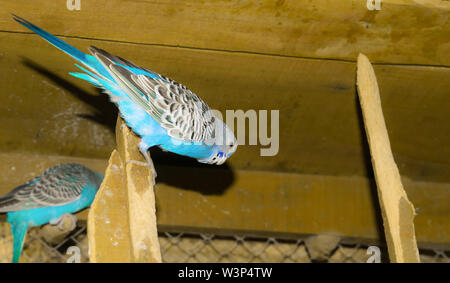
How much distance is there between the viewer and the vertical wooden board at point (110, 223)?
6.38ft

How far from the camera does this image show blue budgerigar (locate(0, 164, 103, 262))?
10.3 ft

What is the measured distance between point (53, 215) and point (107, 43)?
134 cm

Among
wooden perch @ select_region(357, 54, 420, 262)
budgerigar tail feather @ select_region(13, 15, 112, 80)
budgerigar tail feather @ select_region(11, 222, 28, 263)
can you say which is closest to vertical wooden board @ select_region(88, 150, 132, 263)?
budgerigar tail feather @ select_region(13, 15, 112, 80)

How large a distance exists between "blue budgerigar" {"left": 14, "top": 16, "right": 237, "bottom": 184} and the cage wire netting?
1114 mm

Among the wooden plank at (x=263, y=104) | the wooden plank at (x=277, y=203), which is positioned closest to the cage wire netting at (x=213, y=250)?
the wooden plank at (x=277, y=203)

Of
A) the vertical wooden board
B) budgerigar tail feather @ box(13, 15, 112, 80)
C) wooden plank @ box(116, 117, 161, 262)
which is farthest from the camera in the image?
budgerigar tail feather @ box(13, 15, 112, 80)

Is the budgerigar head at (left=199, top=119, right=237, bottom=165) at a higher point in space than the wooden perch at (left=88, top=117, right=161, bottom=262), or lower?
higher

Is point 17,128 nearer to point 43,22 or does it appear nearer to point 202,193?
point 43,22

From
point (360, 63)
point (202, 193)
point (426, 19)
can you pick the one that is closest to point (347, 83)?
point (360, 63)

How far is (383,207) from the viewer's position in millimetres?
2080

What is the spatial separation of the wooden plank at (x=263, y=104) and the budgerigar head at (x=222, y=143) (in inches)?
6.8

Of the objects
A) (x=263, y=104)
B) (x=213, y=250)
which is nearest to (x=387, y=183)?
(x=263, y=104)

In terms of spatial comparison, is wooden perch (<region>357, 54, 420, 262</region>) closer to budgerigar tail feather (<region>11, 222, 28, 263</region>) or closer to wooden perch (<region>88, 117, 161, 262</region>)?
wooden perch (<region>88, 117, 161, 262</region>)

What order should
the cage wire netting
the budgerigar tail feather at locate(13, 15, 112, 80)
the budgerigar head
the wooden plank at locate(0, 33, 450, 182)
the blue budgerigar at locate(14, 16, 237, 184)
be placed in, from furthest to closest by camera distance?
1. the cage wire netting
2. the budgerigar head
3. the wooden plank at locate(0, 33, 450, 182)
4. the blue budgerigar at locate(14, 16, 237, 184)
5. the budgerigar tail feather at locate(13, 15, 112, 80)
